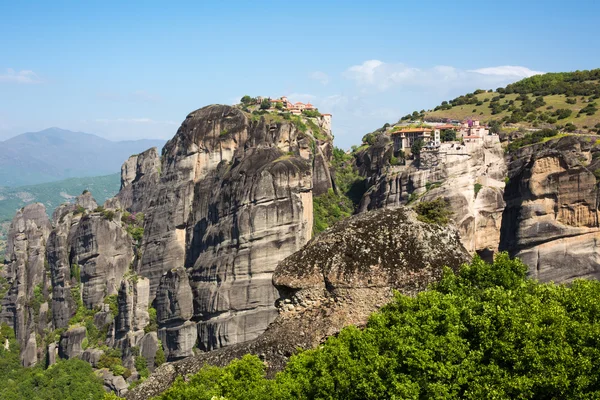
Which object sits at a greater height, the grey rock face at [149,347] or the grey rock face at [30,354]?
the grey rock face at [149,347]

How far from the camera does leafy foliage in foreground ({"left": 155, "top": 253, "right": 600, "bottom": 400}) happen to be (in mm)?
14695

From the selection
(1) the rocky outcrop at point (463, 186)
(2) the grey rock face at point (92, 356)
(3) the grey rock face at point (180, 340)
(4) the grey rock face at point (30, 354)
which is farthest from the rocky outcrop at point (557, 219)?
(4) the grey rock face at point (30, 354)

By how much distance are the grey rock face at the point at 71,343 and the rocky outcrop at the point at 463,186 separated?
30.7m

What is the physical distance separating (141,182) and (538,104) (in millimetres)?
54604

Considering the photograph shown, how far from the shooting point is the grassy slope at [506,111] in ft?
253

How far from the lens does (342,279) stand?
21375 mm

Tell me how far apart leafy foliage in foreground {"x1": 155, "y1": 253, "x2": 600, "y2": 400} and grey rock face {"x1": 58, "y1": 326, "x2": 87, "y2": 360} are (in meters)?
50.4

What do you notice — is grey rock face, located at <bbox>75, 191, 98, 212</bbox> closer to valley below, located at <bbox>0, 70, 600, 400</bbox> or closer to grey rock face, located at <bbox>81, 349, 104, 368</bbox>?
valley below, located at <bbox>0, 70, 600, 400</bbox>

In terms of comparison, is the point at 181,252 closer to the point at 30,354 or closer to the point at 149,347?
the point at 149,347

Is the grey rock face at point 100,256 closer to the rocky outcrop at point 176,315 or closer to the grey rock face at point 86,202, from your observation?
the rocky outcrop at point 176,315

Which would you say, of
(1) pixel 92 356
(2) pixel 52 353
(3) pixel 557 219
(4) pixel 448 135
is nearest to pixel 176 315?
(1) pixel 92 356

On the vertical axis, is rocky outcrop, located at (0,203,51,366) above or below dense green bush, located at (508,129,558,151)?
below

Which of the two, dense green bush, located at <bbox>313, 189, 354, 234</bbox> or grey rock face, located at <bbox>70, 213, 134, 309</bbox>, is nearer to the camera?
grey rock face, located at <bbox>70, 213, 134, 309</bbox>

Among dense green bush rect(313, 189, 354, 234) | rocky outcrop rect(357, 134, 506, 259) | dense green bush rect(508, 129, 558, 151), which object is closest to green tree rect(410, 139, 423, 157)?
rocky outcrop rect(357, 134, 506, 259)
